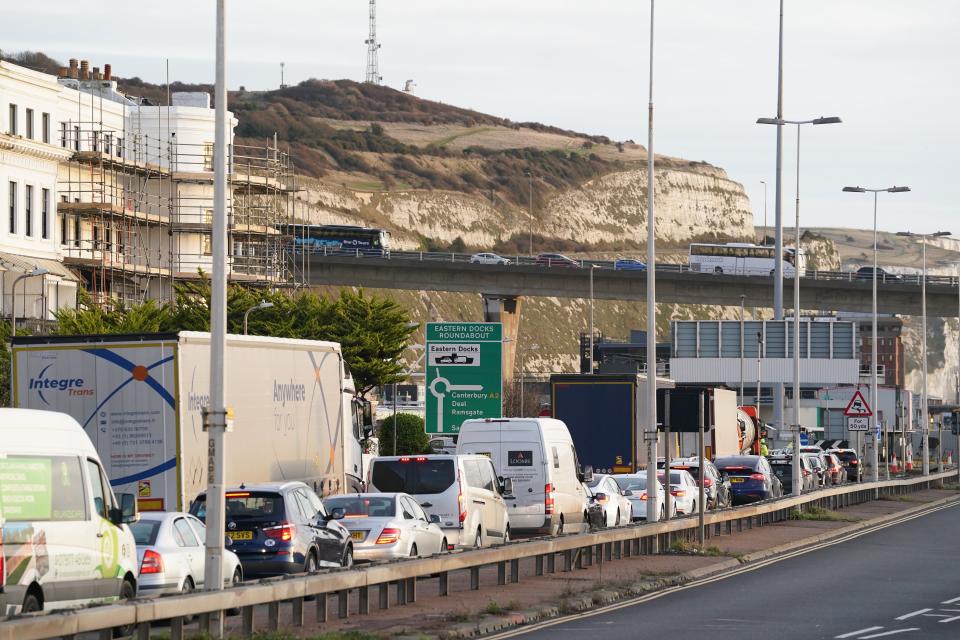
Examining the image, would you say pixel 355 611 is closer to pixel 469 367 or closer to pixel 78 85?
pixel 469 367

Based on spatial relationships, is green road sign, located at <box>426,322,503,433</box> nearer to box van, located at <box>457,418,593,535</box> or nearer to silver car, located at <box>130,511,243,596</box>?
box van, located at <box>457,418,593,535</box>

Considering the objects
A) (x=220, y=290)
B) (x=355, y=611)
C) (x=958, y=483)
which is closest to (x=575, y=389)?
(x=355, y=611)

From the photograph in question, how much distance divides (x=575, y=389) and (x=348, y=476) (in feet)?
31.1

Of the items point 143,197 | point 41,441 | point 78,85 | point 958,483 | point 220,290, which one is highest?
point 78,85

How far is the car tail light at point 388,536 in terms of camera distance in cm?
2467

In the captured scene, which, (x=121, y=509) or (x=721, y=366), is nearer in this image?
(x=121, y=509)

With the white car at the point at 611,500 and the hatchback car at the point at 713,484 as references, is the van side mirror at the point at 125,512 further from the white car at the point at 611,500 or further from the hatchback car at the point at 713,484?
the hatchback car at the point at 713,484

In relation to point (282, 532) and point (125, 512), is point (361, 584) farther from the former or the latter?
point (282, 532)

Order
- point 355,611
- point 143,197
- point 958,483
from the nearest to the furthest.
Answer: point 355,611, point 958,483, point 143,197

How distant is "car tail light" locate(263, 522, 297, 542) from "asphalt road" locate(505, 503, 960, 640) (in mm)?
4519

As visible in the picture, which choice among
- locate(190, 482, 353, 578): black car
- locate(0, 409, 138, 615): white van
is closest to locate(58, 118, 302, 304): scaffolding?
locate(190, 482, 353, 578): black car

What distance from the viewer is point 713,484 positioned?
1644 inches

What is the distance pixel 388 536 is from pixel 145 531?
5.43 meters

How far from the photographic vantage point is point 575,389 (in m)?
42.5
